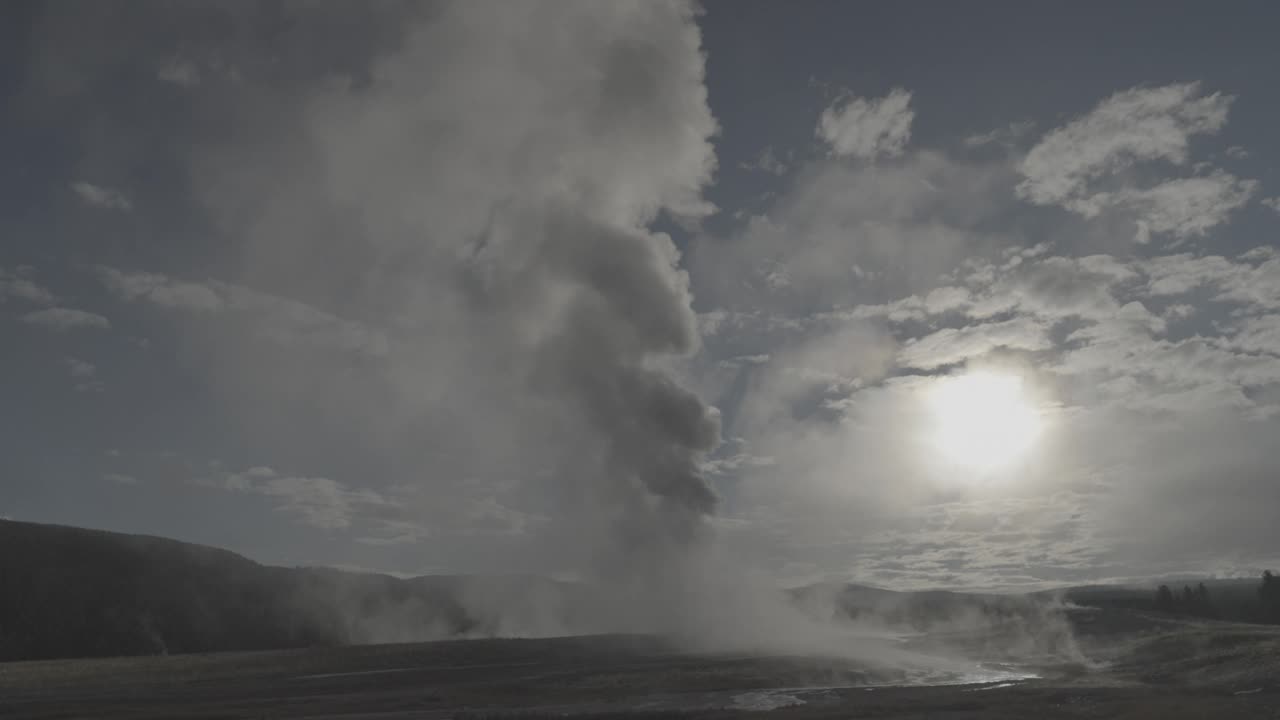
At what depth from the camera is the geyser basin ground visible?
1529 inches

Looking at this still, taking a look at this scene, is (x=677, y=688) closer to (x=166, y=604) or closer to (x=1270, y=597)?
(x=1270, y=597)

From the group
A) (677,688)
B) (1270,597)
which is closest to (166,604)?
(677,688)

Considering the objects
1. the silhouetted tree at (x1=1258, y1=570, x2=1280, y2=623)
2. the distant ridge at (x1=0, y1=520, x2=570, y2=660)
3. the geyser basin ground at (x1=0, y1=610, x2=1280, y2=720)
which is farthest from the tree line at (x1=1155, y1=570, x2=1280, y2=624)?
the distant ridge at (x1=0, y1=520, x2=570, y2=660)

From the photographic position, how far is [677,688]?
166 ft

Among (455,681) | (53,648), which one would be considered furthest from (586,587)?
(53,648)

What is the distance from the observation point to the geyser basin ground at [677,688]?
3884 cm

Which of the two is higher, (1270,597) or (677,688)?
(1270,597)

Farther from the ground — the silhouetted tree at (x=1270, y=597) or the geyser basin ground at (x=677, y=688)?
the silhouetted tree at (x=1270, y=597)

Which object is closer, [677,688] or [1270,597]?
[677,688]

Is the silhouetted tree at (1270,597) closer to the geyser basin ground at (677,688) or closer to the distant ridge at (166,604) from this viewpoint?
the geyser basin ground at (677,688)

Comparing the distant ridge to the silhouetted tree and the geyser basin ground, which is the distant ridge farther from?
the silhouetted tree

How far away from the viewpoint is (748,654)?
73.8 m

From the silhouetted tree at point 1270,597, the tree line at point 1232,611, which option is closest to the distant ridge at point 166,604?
the tree line at point 1232,611

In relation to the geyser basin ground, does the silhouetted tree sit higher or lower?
higher
